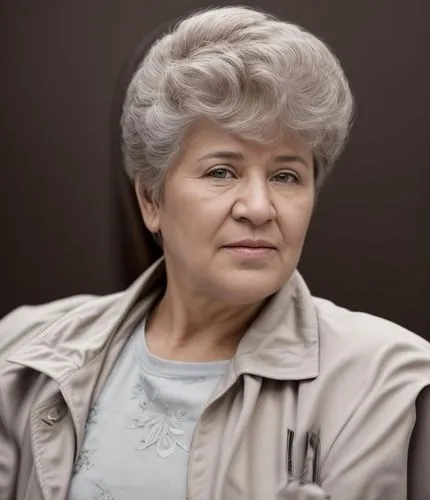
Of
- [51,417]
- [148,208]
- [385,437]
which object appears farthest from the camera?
[148,208]

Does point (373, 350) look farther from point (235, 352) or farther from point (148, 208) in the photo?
point (148, 208)

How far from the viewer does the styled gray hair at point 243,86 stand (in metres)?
1.53

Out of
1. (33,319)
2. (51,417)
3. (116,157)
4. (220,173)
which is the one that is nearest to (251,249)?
(220,173)

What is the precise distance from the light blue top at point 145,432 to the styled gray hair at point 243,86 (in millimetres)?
386

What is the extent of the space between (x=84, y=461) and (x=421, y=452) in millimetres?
624

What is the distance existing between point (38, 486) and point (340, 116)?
2.95 feet

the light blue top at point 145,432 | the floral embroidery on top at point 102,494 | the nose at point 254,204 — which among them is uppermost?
the nose at point 254,204

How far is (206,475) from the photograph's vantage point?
1510 mm

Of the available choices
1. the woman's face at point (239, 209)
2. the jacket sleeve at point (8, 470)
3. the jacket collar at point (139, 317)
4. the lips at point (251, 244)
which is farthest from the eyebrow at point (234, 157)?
the jacket sleeve at point (8, 470)

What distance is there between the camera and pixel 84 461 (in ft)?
5.38

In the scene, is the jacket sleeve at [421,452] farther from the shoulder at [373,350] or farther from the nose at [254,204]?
the nose at [254,204]

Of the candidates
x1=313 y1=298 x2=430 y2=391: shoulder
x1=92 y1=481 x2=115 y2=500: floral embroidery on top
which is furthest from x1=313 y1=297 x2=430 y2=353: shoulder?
x1=92 y1=481 x2=115 y2=500: floral embroidery on top

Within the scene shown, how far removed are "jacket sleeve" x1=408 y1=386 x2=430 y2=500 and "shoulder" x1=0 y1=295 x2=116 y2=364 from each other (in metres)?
0.74

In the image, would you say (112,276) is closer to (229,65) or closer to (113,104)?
(113,104)
